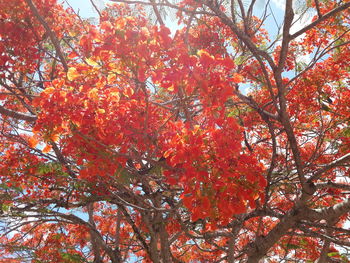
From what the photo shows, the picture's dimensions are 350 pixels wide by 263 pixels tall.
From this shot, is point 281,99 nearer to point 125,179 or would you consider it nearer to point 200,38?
point 125,179

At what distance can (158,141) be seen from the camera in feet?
9.60

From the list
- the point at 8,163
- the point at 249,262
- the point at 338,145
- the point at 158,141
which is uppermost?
the point at 8,163

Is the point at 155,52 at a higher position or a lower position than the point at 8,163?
lower

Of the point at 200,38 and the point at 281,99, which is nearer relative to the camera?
the point at 281,99

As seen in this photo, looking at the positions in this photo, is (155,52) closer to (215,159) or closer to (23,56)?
(215,159)

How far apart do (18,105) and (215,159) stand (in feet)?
16.9

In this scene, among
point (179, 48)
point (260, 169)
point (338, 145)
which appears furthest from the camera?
point (338, 145)

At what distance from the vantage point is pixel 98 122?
8.35 feet

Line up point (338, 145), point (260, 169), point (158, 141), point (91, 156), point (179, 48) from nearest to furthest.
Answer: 1. point (179, 48)
2. point (260, 169)
3. point (91, 156)
4. point (158, 141)
5. point (338, 145)

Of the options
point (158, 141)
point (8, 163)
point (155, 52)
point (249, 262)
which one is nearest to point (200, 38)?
point (158, 141)

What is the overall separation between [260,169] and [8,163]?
526 cm

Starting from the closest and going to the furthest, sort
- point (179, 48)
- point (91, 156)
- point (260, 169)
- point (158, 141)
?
point (179, 48) → point (260, 169) → point (91, 156) → point (158, 141)

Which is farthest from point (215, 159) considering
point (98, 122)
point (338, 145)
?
point (338, 145)

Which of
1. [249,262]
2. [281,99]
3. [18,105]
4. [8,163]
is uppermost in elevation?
[18,105]
